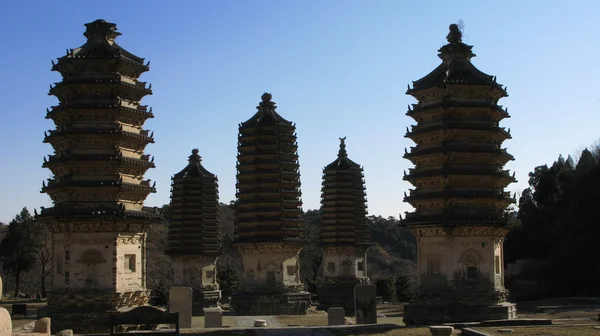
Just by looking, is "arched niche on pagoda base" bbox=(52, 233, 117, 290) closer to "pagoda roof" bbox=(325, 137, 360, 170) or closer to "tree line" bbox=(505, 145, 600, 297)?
"pagoda roof" bbox=(325, 137, 360, 170)

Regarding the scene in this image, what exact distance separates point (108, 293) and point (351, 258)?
33.4m

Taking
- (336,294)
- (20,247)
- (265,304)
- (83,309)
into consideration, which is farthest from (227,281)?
(83,309)

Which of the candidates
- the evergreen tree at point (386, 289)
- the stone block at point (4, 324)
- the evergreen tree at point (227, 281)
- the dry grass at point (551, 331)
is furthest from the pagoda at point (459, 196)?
the evergreen tree at point (227, 281)

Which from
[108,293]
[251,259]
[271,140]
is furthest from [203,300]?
[108,293]

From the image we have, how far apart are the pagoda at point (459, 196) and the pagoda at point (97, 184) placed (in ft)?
46.5

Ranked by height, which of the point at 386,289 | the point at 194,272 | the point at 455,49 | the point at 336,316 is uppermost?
the point at 455,49

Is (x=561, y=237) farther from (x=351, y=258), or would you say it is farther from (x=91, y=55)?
(x=91, y=55)

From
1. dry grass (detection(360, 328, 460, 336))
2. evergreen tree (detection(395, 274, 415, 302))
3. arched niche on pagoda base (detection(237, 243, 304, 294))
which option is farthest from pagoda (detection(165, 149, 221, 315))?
dry grass (detection(360, 328, 460, 336))

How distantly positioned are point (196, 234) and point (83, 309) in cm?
2769

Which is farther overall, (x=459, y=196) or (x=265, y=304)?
(x=265, y=304)

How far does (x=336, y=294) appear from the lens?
6444 cm

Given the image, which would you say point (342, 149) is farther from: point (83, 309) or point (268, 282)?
point (83, 309)

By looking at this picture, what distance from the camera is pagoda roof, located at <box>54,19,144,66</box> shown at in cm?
3797

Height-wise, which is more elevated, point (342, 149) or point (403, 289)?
point (342, 149)
